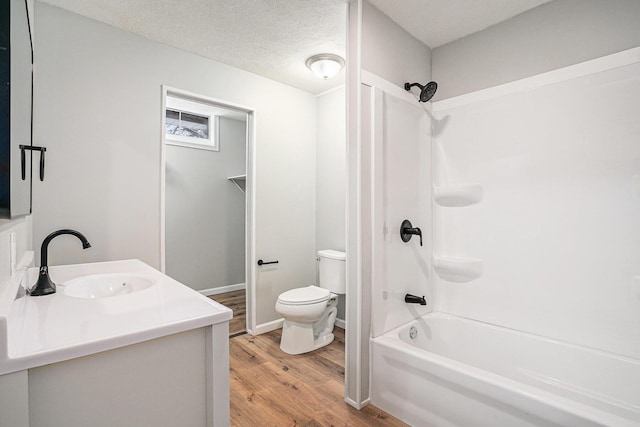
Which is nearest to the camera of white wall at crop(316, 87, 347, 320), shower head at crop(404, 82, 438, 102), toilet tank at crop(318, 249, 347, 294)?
shower head at crop(404, 82, 438, 102)

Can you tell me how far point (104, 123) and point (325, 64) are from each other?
5.59 feet

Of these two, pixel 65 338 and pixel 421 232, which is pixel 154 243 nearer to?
pixel 65 338

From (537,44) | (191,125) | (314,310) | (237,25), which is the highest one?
(237,25)

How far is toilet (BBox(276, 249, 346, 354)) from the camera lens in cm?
258

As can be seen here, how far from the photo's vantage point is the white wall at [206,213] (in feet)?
13.2

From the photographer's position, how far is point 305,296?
8.79 feet

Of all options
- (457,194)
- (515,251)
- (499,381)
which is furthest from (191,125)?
(499,381)

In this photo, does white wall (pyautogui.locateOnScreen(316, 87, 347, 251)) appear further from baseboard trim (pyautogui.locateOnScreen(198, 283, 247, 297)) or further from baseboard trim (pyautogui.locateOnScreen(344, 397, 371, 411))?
baseboard trim (pyautogui.locateOnScreen(198, 283, 247, 297))

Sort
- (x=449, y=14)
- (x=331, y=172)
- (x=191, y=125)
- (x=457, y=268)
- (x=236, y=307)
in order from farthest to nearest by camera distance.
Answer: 1. (x=191, y=125)
2. (x=236, y=307)
3. (x=331, y=172)
4. (x=457, y=268)
5. (x=449, y=14)

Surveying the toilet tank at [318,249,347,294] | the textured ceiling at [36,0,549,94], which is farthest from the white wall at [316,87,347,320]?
the textured ceiling at [36,0,549,94]

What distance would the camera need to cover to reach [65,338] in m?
0.85

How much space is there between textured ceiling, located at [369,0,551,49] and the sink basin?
6.91 ft

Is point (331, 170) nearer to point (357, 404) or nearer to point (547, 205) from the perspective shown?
point (547, 205)

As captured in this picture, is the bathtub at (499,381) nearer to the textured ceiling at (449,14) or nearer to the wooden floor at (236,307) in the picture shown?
the wooden floor at (236,307)
